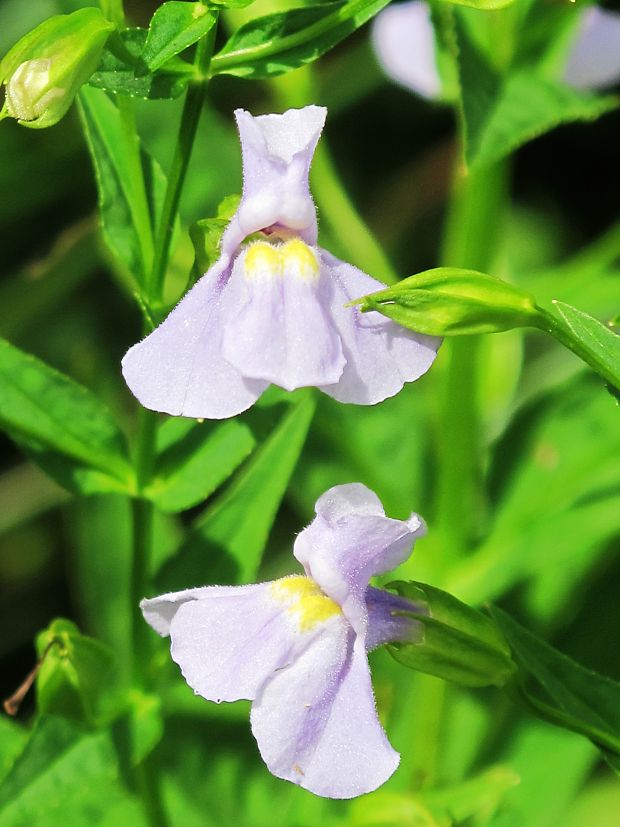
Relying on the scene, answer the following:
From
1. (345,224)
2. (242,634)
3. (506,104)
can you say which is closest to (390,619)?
(242,634)

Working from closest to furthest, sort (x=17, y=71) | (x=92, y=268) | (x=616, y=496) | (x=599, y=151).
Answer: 1. (x=17, y=71)
2. (x=616, y=496)
3. (x=92, y=268)
4. (x=599, y=151)

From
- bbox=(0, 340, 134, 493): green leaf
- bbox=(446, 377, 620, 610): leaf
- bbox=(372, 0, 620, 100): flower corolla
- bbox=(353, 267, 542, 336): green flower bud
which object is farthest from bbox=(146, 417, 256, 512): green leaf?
bbox=(372, 0, 620, 100): flower corolla

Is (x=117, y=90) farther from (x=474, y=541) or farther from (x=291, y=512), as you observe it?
(x=291, y=512)

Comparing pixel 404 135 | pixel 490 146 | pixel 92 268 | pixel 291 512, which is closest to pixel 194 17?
pixel 490 146

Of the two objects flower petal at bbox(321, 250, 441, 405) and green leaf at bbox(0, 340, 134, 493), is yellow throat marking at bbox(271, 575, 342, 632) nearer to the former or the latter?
flower petal at bbox(321, 250, 441, 405)

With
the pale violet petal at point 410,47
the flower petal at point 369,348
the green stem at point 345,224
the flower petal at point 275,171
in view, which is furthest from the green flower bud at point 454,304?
the pale violet petal at point 410,47

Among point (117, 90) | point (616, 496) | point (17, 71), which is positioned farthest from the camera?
point (616, 496)
